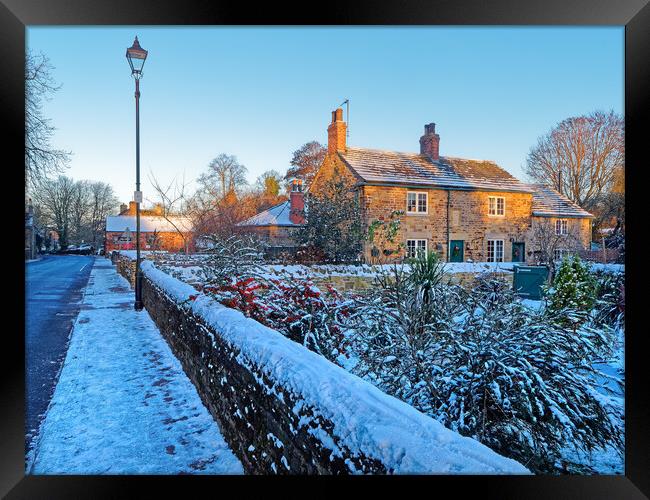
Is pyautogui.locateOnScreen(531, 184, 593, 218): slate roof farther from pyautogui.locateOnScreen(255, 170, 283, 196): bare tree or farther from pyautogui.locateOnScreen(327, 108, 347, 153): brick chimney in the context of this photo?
pyautogui.locateOnScreen(255, 170, 283, 196): bare tree

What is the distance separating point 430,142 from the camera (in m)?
14.6

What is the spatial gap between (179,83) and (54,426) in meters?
4.34

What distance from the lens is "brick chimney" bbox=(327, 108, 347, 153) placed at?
12.9m

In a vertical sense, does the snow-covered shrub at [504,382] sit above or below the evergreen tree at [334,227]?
below

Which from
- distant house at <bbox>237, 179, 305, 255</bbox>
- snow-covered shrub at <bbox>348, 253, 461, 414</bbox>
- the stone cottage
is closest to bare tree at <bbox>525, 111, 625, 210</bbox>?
the stone cottage

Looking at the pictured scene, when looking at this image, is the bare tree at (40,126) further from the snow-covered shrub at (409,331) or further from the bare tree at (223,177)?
the bare tree at (223,177)

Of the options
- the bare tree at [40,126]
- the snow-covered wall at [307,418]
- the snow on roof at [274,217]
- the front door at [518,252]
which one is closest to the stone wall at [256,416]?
the snow-covered wall at [307,418]

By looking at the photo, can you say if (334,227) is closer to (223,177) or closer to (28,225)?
(223,177)

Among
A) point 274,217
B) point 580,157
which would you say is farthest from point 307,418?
point 274,217

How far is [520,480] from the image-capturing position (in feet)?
6.84

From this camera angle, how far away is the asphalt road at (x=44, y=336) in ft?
11.2

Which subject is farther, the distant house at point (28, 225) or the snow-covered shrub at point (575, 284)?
the snow-covered shrub at point (575, 284)

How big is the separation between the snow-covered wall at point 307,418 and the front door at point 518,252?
41.2 ft

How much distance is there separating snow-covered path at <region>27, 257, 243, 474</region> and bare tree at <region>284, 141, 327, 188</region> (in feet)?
40.4
